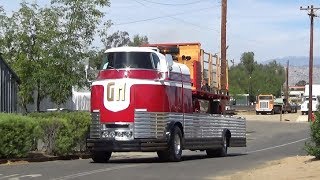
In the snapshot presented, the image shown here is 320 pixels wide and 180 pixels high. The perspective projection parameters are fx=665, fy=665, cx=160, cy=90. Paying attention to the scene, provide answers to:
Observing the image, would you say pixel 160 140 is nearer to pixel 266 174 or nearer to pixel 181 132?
pixel 181 132

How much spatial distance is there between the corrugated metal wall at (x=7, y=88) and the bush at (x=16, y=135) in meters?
7.56

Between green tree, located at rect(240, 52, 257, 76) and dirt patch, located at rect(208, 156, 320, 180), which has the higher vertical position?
green tree, located at rect(240, 52, 257, 76)

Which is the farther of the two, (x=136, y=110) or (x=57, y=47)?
(x=57, y=47)

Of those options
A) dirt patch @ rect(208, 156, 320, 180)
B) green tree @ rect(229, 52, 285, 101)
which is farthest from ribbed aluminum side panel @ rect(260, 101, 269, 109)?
dirt patch @ rect(208, 156, 320, 180)

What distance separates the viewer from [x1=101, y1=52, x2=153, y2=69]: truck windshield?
20.3m

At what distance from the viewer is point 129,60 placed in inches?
802

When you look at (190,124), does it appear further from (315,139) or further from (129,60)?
(315,139)

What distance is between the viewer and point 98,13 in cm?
2906

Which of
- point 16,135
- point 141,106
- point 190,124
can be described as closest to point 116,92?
point 141,106

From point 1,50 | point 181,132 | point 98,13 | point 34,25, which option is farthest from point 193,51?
point 1,50

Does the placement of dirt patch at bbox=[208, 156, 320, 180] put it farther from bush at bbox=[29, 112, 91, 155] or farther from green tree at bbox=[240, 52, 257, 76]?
green tree at bbox=[240, 52, 257, 76]

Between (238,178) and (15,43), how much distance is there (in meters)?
17.2

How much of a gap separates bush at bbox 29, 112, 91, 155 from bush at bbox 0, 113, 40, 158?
1207 millimetres

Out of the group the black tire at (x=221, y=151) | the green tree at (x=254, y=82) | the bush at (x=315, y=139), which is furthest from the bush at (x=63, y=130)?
the green tree at (x=254, y=82)
